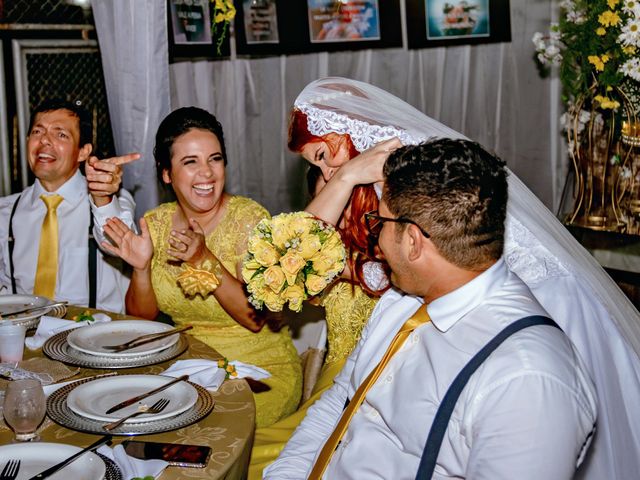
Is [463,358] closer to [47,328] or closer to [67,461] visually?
[67,461]

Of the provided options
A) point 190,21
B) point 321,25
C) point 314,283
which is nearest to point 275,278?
point 314,283

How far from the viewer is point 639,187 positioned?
13.1ft

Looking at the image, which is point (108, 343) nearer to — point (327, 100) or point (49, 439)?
point (49, 439)

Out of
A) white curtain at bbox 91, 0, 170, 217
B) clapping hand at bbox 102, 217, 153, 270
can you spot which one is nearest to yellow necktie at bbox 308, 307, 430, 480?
clapping hand at bbox 102, 217, 153, 270

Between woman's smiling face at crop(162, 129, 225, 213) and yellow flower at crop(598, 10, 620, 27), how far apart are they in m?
2.07

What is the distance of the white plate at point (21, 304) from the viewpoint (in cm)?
258

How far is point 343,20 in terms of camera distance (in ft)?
16.2

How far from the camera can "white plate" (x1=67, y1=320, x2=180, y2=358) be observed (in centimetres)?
225

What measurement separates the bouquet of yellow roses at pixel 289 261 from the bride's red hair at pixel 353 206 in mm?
503

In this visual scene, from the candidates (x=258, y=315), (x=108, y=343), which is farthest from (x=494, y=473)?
(x=258, y=315)

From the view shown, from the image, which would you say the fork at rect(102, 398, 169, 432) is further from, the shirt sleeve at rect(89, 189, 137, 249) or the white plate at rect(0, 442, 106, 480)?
the shirt sleeve at rect(89, 189, 137, 249)

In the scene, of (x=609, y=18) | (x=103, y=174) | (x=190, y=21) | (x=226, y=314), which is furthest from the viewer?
(x=190, y=21)

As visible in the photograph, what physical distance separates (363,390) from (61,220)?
2108mm

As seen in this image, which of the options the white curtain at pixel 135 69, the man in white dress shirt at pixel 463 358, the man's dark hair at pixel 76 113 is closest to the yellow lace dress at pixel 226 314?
the man's dark hair at pixel 76 113
